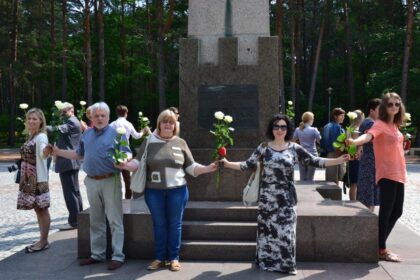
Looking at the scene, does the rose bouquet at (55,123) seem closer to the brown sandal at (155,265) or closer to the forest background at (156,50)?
the brown sandal at (155,265)

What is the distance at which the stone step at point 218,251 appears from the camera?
19.1 feet

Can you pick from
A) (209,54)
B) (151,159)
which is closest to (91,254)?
(151,159)

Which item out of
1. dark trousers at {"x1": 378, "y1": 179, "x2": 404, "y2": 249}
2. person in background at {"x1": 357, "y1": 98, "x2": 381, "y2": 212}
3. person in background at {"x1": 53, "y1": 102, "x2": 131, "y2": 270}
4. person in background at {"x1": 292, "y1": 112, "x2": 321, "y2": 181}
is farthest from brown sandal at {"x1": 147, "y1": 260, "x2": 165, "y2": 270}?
person in background at {"x1": 292, "y1": 112, "x2": 321, "y2": 181}

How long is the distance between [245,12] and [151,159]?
9.88 ft

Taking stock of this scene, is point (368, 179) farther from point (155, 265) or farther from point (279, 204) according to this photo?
point (155, 265)

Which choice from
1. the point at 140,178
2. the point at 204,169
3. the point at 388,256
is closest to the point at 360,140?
the point at 388,256

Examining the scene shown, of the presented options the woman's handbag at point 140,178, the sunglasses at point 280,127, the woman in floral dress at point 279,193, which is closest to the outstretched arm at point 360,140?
the woman in floral dress at point 279,193

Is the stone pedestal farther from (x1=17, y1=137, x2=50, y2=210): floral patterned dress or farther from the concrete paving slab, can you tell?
(x1=17, y1=137, x2=50, y2=210): floral patterned dress

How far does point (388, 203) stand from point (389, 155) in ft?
1.70

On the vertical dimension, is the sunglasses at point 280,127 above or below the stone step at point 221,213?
above

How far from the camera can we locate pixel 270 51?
7141mm

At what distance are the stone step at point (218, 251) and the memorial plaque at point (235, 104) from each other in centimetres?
187

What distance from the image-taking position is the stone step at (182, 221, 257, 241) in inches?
238

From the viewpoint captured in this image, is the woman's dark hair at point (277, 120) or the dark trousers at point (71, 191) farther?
the dark trousers at point (71, 191)
